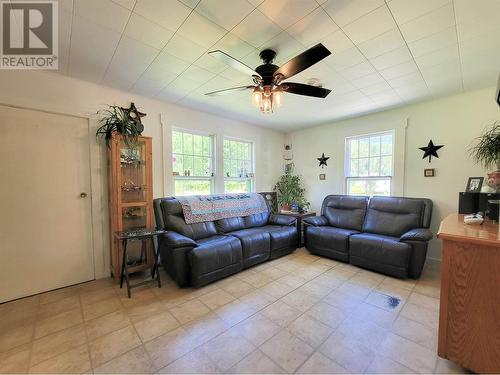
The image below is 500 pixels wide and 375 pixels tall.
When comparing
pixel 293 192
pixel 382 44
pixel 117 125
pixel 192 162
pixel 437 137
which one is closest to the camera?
pixel 382 44

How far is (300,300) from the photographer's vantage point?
7.50 ft

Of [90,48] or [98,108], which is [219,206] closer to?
[98,108]

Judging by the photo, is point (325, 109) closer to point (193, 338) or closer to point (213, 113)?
point (213, 113)

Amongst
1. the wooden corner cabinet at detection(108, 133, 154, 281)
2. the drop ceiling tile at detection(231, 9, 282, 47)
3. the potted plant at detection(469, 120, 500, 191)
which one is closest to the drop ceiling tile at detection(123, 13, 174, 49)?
the drop ceiling tile at detection(231, 9, 282, 47)

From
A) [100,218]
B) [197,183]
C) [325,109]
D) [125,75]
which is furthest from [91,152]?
[325,109]

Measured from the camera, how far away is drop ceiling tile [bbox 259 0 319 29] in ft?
4.82

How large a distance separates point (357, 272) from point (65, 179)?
153 inches

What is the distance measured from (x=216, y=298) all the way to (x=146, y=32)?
258 centimetres

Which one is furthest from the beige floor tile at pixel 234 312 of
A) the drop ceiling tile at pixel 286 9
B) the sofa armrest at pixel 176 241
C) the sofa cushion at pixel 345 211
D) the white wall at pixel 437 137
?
the white wall at pixel 437 137

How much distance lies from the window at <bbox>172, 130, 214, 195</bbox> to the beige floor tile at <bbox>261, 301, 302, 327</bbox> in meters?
2.30

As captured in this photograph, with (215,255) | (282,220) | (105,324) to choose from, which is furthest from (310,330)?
(282,220)

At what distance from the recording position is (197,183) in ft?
12.6

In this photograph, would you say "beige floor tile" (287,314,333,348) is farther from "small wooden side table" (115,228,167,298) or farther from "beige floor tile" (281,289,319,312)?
"small wooden side table" (115,228,167,298)

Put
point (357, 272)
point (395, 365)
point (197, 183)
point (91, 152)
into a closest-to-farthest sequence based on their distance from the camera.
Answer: point (395, 365) < point (91, 152) < point (357, 272) < point (197, 183)
